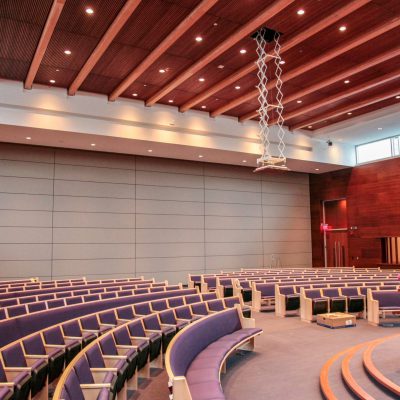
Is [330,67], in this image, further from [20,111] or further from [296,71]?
[20,111]

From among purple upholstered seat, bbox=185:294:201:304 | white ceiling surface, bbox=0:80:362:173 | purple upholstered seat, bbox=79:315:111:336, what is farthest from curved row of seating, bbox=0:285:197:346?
white ceiling surface, bbox=0:80:362:173

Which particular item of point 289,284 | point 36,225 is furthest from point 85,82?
point 289,284

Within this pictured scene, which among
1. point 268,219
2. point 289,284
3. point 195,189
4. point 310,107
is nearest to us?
point 289,284

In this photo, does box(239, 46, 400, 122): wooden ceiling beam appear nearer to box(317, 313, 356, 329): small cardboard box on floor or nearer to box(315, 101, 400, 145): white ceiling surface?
box(315, 101, 400, 145): white ceiling surface

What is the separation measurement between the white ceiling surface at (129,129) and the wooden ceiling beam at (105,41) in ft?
2.46

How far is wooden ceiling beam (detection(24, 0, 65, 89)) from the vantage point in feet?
20.7

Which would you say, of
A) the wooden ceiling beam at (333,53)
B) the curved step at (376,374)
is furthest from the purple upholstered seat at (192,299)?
the wooden ceiling beam at (333,53)

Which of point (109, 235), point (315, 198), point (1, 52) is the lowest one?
point (109, 235)

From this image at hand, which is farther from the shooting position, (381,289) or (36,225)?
(36,225)

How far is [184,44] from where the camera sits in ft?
26.7

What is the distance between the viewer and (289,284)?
8875mm

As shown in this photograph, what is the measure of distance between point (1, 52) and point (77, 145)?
382 cm

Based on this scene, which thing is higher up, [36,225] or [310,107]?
[310,107]

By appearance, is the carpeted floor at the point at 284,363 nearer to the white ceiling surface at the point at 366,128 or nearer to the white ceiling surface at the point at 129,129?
the white ceiling surface at the point at 129,129
